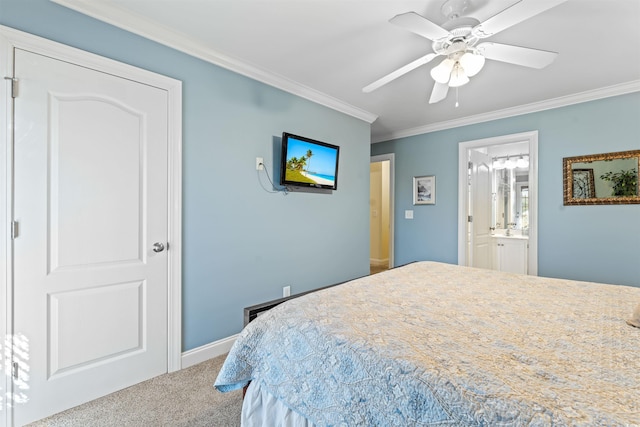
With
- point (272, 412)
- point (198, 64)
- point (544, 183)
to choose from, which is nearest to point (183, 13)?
point (198, 64)

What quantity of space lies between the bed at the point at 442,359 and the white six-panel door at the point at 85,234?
1.07 meters

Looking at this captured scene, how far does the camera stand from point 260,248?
2.64 metres

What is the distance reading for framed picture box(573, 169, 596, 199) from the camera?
301cm

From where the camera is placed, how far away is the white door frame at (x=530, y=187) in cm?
331

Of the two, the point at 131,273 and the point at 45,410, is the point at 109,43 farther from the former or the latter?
the point at 45,410

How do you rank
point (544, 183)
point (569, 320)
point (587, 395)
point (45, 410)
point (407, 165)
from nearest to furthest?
point (587, 395) → point (569, 320) → point (45, 410) → point (544, 183) → point (407, 165)

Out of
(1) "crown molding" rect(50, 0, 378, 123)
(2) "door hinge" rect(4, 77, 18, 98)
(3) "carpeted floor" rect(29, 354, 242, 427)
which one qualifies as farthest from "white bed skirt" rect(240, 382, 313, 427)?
(1) "crown molding" rect(50, 0, 378, 123)

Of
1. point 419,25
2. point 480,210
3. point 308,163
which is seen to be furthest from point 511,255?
point 419,25

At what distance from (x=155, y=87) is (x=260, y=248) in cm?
144

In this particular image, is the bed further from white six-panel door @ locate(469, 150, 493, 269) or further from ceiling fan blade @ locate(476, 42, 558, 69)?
white six-panel door @ locate(469, 150, 493, 269)

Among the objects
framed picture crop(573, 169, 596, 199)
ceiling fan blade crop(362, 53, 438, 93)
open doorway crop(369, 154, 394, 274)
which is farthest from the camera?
open doorway crop(369, 154, 394, 274)

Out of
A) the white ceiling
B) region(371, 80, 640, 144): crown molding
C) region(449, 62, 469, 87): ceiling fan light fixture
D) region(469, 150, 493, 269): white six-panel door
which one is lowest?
region(469, 150, 493, 269): white six-panel door

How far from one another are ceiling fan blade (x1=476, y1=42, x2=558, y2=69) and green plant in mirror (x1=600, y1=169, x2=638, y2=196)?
2.05 metres

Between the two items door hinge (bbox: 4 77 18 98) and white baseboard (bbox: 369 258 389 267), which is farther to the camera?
white baseboard (bbox: 369 258 389 267)
